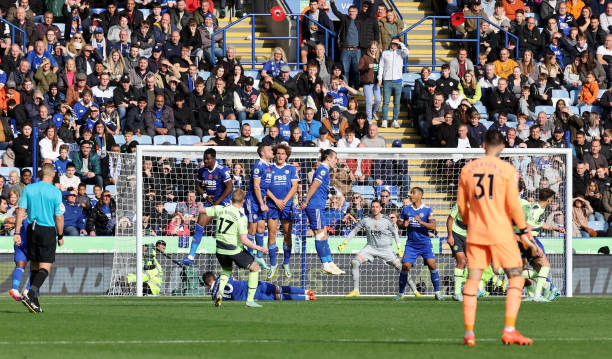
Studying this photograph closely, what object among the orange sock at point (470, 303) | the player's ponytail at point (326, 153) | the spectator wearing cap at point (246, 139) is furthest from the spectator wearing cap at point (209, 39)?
the orange sock at point (470, 303)

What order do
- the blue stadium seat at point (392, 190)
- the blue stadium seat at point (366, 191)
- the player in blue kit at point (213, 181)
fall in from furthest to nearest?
the blue stadium seat at point (392, 190) → the blue stadium seat at point (366, 191) → the player in blue kit at point (213, 181)

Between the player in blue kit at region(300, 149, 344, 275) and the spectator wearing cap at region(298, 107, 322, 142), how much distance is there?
14.0ft

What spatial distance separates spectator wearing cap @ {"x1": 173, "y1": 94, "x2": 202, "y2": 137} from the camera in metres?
24.7

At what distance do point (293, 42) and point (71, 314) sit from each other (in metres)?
15.3

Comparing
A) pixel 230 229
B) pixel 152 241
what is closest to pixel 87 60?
pixel 152 241

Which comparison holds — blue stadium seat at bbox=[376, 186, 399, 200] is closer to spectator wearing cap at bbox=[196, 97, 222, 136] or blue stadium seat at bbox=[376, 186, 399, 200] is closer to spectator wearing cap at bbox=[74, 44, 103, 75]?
spectator wearing cap at bbox=[196, 97, 222, 136]

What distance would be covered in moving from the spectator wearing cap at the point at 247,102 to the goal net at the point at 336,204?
3.39m

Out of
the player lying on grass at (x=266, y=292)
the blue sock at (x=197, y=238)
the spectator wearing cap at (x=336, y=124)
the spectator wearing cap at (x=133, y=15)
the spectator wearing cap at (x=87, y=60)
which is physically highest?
the spectator wearing cap at (x=133, y=15)

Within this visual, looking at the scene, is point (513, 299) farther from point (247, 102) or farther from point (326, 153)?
point (247, 102)

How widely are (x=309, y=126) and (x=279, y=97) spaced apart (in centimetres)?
120

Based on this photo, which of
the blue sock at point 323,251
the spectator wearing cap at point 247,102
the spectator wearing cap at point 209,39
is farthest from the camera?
the spectator wearing cap at point 209,39

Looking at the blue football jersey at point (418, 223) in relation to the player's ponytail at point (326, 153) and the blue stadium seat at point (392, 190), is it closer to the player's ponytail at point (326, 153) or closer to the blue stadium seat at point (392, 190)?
the player's ponytail at point (326, 153)

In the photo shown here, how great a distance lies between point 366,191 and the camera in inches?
880

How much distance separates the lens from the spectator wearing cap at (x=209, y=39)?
89.8 ft
